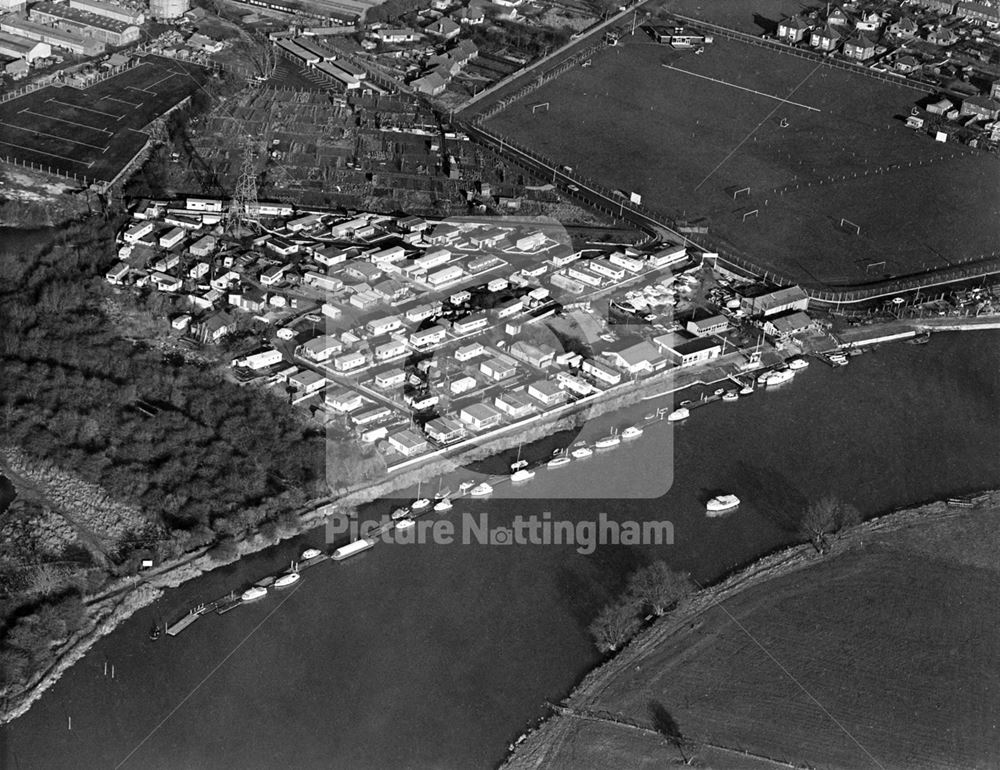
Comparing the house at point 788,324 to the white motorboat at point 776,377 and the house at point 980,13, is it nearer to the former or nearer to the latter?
the white motorboat at point 776,377

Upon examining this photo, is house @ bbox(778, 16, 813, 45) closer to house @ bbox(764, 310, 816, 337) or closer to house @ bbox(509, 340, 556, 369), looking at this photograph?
house @ bbox(764, 310, 816, 337)

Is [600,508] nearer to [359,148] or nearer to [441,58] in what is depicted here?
[359,148]

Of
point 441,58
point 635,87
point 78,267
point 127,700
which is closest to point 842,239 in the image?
point 635,87

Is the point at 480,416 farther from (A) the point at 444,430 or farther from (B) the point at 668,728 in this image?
(B) the point at 668,728

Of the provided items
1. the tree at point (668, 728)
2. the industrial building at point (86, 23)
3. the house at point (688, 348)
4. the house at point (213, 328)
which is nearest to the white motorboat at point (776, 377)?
the house at point (688, 348)

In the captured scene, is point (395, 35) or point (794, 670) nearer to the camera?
point (794, 670)

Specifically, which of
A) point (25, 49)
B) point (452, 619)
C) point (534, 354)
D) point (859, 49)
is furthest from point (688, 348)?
point (25, 49)
